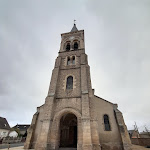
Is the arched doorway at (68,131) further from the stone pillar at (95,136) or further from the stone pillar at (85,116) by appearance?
the stone pillar at (95,136)

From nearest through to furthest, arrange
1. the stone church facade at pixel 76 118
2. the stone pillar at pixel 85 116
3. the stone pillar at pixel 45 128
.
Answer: the stone pillar at pixel 85 116 → the stone pillar at pixel 45 128 → the stone church facade at pixel 76 118

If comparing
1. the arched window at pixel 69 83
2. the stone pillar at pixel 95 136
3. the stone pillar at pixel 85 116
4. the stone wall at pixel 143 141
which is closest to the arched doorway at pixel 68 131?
the stone pillar at pixel 85 116

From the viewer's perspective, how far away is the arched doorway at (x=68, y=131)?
1290 cm

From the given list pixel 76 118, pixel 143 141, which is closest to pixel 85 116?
pixel 76 118

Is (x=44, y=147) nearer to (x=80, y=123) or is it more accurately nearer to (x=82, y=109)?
(x=80, y=123)

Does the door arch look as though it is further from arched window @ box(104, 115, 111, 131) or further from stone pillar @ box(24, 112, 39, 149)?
arched window @ box(104, 115, 111, 131)

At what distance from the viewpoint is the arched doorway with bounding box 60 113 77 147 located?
1290 centimetres

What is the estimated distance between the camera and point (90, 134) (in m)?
9.49

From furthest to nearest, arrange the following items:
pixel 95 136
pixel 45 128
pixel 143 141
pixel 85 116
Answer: pixel 143 141 < pixel 85 116 < pixel 45 128 < pixel 95 136

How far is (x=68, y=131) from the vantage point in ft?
44.3

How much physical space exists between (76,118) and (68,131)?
6.60 feet

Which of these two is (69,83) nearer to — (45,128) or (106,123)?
(45,128)

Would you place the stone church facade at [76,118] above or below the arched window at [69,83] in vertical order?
below

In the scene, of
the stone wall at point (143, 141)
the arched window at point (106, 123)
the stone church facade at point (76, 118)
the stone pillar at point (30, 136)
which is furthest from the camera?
the stone wall at point (143, 141)
